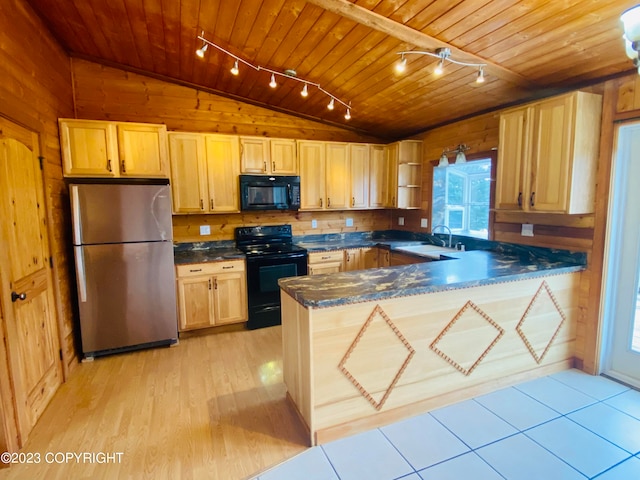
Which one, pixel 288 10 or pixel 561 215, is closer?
pixel 288 10

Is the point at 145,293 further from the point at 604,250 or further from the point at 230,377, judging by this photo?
the point at 604,250

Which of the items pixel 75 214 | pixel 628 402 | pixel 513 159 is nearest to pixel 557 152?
pixel 513 159

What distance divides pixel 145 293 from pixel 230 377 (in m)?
1.24

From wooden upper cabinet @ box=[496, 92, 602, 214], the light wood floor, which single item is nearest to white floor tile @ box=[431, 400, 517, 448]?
the light wood floor

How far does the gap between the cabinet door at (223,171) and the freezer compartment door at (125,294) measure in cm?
90

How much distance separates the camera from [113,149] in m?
3.16

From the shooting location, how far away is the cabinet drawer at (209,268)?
3.46 m

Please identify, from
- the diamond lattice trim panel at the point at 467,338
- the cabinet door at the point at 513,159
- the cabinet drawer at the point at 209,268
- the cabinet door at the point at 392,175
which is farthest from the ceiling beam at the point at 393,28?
the cabinet drawer at the point at 209,268

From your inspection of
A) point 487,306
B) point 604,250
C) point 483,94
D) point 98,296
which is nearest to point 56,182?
point 98,296

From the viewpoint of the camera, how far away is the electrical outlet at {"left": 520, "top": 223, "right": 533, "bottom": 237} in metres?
3.03

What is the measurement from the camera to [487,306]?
237 centimetres

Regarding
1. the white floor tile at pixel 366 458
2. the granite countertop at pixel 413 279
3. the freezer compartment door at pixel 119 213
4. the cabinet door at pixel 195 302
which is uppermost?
the freezer compartment door at pixel 119 213

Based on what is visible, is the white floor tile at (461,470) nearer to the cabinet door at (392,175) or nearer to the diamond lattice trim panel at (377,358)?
the diamond lattice trim panel at (377,358)

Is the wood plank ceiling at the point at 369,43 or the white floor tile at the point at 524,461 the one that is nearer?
the white floor tile at the point at 524,461
